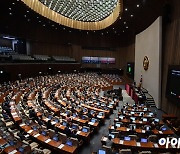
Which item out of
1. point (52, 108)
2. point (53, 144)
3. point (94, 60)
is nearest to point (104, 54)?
point (94, 60)

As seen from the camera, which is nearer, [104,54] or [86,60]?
[86,60]

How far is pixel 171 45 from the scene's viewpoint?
53.1ft

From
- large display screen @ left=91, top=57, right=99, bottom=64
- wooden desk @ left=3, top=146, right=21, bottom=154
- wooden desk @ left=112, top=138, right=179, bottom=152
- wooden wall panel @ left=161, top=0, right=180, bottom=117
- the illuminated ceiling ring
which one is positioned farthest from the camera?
large display screen @ left=91, top=57, right=99, bottom=64

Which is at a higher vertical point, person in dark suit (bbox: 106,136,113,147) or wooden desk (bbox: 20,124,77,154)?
wooden desk (bbox: 20,124,77,154)

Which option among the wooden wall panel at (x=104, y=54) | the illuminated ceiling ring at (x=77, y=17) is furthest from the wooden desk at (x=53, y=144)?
the wooden wall panel at (x=104, y=54)

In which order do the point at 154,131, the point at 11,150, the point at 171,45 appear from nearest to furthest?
the point at 11,150 < the point at 154,131 < the point at 171,45

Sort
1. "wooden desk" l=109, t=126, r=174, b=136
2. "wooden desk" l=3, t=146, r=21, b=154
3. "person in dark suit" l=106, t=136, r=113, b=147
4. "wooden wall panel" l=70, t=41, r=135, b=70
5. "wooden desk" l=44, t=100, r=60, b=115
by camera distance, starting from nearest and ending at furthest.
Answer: "wooden desk" l=3, t=146, r=21, b=154 → "person in dark suit" l=106, t=136, r=113, b=147 → "wooden desk" l=109, t=126, r=174, b=136 → "wooden desk" l=44, t=100, r=60, b=115 → "wooden wall panel" l=70, t=41, r=135, b=70

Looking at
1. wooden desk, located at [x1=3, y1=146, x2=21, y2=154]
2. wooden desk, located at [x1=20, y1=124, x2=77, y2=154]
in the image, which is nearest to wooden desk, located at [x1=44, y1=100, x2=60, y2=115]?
wooden desk, located at [x1=20, y1=124, x2=77, y2=154]

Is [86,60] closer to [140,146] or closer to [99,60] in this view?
[99,60]

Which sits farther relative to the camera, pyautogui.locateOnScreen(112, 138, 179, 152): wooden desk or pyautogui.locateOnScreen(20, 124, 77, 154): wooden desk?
pyautogui.locateOnScreen(112, 138, 179, 152): wooden desk

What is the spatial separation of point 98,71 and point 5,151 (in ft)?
113

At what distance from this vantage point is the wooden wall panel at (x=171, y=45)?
1493 cm

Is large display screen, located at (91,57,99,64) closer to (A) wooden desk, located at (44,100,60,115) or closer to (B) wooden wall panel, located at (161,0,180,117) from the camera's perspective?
(B) wooden wall panel, located at (161,0,180,117)

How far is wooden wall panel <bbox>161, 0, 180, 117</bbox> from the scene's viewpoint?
588 inches
